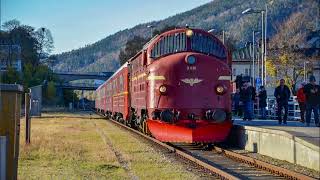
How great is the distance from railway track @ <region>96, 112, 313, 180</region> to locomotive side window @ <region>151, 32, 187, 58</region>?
3.26 meters

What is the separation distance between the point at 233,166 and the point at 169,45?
6.81 metres

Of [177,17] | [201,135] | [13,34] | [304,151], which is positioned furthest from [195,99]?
[177,17]

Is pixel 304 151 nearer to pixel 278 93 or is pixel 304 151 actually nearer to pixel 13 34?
pixel 278 93

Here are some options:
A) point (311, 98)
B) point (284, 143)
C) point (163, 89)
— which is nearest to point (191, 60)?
point (163, 89)

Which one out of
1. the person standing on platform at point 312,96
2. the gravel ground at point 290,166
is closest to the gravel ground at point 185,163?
the gravel ground at point 290,166

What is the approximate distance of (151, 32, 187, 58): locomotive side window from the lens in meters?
20.4

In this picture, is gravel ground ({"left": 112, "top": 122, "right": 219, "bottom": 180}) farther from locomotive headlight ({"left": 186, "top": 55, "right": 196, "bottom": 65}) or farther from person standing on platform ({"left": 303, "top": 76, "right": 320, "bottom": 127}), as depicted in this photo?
person standing on platform ({"left": 303, "top": 76, "right": 320, "bottom": 127})

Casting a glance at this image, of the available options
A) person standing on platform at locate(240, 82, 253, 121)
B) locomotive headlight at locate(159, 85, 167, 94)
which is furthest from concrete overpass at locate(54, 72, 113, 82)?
locomotive headlight at locate(159, 85, 167, 94)

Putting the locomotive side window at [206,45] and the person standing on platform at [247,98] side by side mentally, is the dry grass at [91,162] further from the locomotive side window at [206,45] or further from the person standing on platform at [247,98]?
the person standing on platform at [247,98]

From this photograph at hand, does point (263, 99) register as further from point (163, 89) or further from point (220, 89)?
point (163, 89)

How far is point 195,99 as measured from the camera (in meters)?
19.1

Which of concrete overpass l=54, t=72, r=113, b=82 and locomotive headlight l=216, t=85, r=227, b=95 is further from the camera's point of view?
concrete overpass l=54, t=72, r=113, b=82

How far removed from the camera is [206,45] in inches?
805

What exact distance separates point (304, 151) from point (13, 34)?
88.7 meters
